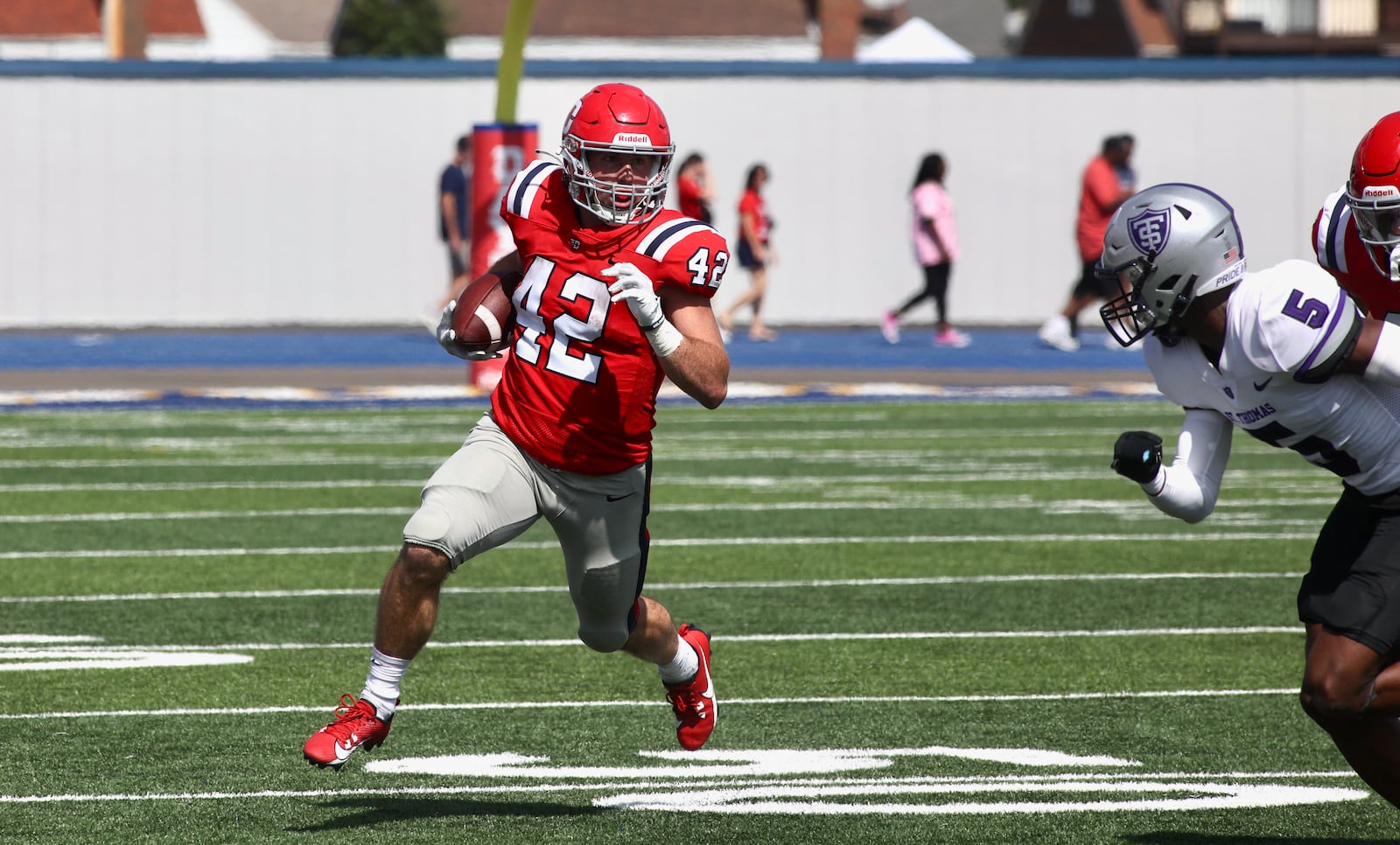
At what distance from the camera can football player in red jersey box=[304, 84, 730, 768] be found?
4.84 m

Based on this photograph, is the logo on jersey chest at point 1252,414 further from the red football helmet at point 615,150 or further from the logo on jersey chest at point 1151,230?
the red football helmet at point 615,150

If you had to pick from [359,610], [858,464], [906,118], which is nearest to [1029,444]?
[858,464]

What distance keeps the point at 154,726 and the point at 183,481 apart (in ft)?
18.7

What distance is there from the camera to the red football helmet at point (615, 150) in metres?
4.97

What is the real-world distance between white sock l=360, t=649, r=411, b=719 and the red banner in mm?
10222

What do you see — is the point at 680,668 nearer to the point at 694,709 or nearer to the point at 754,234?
the point at 694,709

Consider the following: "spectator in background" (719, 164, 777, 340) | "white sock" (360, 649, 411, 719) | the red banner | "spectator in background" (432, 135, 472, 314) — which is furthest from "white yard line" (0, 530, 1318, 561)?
"spectator in background" (719, 164, 777, 340)

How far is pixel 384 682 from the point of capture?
4.83 meters

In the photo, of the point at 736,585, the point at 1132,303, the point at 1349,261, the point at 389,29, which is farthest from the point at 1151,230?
the point at 389,29

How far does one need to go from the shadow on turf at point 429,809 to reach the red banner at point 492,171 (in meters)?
9.99

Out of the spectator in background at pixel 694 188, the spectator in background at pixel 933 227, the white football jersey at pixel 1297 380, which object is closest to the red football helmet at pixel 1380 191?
the white football jersey at pixel 1297 380

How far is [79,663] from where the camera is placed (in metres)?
6.88

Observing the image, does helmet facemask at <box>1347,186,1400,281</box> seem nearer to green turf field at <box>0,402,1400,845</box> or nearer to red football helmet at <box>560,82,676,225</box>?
green turf field at <box>0,402,1400,845</box>

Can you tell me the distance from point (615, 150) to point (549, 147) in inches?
668
